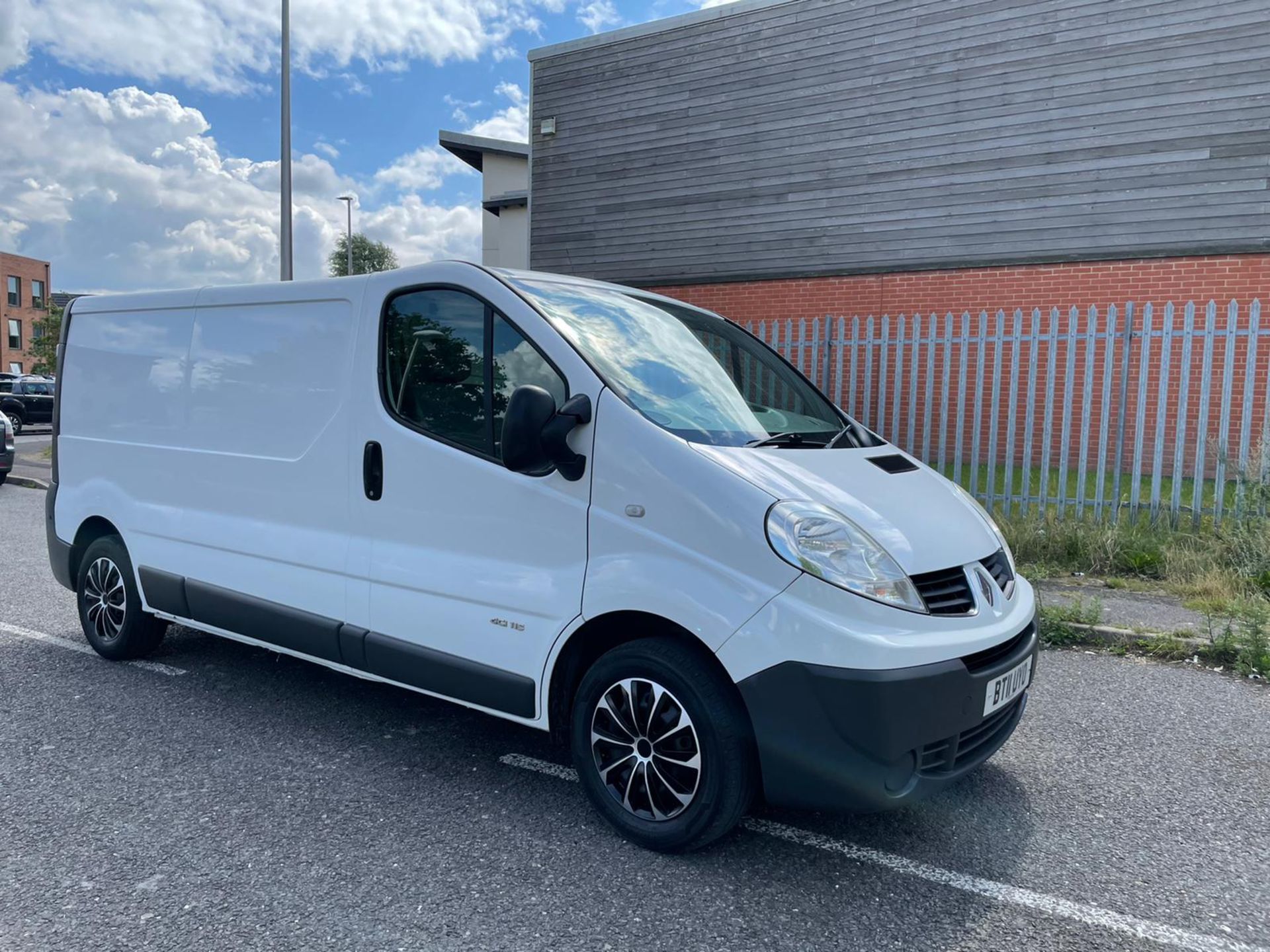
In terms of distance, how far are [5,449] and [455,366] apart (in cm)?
1279

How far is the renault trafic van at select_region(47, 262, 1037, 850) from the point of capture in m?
2.69

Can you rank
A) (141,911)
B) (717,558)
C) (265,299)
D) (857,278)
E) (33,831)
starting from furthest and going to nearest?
(857,278)
(265,299)
(33,831)
(717,558)
(141,911)

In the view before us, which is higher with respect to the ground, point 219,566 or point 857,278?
point 857,278

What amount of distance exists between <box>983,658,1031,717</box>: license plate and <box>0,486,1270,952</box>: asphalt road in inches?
20.0

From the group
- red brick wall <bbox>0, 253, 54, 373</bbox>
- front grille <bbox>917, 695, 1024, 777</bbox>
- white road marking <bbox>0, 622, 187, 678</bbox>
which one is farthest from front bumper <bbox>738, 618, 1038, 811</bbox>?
red brick wall <bbox>0, 253, 54, 373</bbox>

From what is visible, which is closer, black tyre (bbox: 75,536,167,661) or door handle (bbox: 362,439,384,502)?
door handle (bbox: 362,439,384,502)

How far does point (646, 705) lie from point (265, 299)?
8.69 feet

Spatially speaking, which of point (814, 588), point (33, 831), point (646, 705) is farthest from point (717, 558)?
point (33, 831)

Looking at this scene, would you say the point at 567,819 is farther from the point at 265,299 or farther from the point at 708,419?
the point at 265,299

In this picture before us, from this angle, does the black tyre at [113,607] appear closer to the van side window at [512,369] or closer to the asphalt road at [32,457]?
the van side window at [512,369]

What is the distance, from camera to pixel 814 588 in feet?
8.70

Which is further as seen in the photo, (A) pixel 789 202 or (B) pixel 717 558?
(A) pixel 789 202

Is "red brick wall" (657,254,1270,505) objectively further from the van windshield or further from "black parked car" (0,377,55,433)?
"black parked car" (0,377,55,433)

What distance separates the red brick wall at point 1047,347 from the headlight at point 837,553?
5.71m
